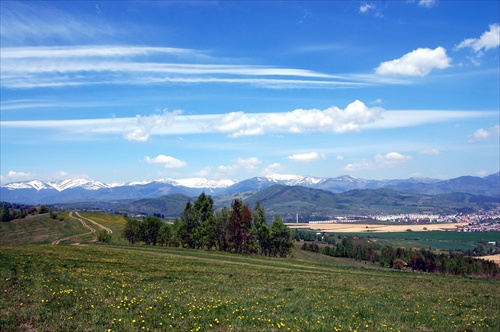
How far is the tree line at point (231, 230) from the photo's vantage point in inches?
3105

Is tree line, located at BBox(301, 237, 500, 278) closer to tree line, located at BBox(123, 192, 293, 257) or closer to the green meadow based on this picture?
tree line, located at BBox(123, 192, 293, 257)

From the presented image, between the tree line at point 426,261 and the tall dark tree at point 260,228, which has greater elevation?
the tall dark tree at point 260,228

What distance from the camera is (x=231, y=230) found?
259ft

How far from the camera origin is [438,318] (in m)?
18.2

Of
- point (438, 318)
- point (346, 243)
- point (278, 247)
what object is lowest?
point (346, 243)

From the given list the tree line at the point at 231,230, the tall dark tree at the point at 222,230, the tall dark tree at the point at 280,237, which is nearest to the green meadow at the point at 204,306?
the tree line at the point at 231,230

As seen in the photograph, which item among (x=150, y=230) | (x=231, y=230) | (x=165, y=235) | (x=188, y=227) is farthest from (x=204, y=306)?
(x=150, y=230)

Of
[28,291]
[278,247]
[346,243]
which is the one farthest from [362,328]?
[346,243]

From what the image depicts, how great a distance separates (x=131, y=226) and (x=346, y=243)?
117473 millimetres

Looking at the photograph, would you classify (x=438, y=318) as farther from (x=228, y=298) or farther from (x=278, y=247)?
(x=278, y=247)

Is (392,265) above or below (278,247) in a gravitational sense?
below

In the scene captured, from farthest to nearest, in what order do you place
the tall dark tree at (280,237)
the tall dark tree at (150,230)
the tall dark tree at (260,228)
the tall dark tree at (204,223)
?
1. the tall dark tree at (150,230)
2. the tall dark tree at (280,237)
3. the tall dark tree at (260,228)
4. the tall dark tree at (204,223)

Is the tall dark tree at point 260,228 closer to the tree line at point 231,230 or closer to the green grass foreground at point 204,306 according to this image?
the tree line at point 231,230

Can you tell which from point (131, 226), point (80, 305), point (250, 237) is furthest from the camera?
point (131, 226)
